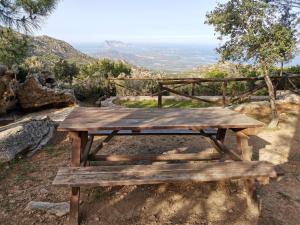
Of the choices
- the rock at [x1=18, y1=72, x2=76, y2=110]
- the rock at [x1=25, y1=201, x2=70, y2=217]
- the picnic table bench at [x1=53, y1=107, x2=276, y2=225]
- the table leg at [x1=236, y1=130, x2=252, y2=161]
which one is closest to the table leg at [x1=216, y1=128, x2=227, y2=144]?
the picnic table bench at [x1=53, y1=107, x2=276, y2=225]

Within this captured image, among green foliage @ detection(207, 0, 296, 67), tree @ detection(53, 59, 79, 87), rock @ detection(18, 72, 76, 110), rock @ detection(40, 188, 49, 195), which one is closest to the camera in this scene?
rock @ detection(40, 188, 49, 195)

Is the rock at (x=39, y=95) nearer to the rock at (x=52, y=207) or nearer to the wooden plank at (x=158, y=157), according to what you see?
the wooden plank at (x=158, y=157)

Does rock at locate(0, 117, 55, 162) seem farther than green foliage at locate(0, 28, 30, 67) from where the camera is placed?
No

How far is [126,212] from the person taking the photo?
136 inches

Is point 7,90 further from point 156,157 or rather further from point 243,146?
point 243,146

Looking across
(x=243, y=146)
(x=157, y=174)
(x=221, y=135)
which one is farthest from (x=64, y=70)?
(x=157, y=174)

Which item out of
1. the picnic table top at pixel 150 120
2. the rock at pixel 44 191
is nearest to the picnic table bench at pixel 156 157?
the picnic table top at pixel 150 120

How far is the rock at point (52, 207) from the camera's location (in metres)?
3.41

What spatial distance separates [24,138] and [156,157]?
2626mm

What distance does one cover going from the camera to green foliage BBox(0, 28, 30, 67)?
8328 mm

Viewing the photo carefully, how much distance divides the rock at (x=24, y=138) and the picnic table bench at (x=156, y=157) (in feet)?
4.59

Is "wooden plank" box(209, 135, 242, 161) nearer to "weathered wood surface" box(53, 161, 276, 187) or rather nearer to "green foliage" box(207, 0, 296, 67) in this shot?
"weathered wood surface" box(53, 161, 276, 187)

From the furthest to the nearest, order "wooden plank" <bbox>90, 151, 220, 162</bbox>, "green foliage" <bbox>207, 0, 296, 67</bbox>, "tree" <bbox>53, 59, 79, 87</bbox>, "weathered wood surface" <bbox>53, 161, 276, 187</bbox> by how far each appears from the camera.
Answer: "tree" <bbox>53, 59, 79, 87</bbox> → "green foliage" <bbox>207, 0, 296, 67</bbox> → "wooden plank" <bbox>90, 151, 220, 162</bbox> → "weathered wood surface" <bbox>53, 161, 276, 187</bbox>

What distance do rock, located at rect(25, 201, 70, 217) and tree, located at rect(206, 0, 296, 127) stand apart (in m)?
5.17
